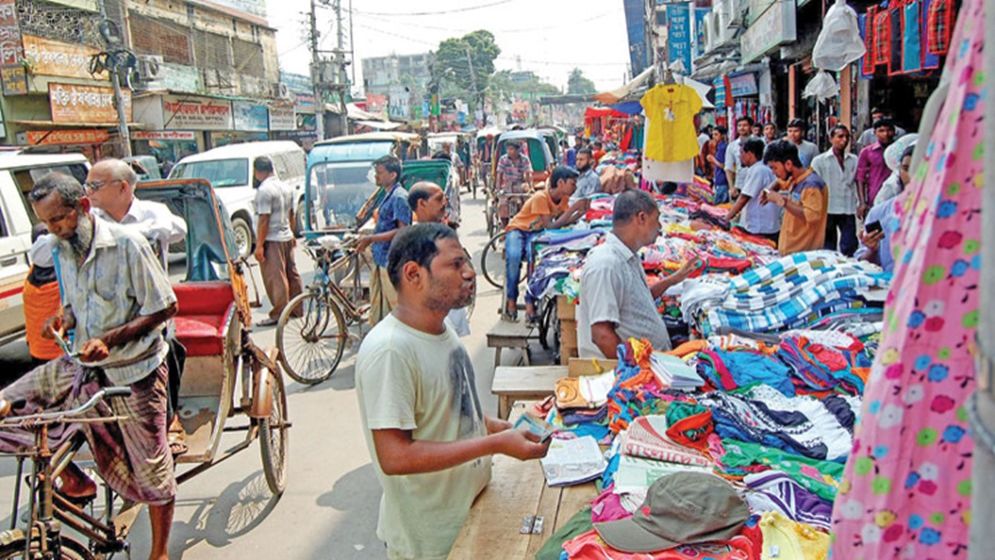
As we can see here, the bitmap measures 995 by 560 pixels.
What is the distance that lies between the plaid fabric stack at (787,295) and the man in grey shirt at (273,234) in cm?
517

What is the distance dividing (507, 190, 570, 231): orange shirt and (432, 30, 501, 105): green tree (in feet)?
211

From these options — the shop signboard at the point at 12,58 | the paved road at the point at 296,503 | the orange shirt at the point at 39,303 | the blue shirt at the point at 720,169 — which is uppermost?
the shop signboard at the point at 12,58

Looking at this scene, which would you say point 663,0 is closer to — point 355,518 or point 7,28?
point 7,28

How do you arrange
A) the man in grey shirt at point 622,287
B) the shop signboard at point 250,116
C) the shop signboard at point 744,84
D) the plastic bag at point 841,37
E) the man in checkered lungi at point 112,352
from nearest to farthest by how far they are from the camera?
1. the man in checkered lungi at point 112,352
2. the man in grey shirt at point 622,287
3. the plastic bag at point 841,37
4. the shop signboard at point 744,84
5. the shop signboard at point 250,116

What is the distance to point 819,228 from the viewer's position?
6.25m

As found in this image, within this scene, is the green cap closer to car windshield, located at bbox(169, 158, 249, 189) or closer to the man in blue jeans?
the man in blue jeans

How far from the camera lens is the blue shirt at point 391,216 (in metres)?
6.67

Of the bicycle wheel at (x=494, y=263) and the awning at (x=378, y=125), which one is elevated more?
the awning at (x=378, y=125)

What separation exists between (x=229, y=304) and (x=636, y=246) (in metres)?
2.76

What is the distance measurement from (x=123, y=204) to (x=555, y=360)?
12.5 feet

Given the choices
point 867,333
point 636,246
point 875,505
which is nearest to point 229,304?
point 636,246

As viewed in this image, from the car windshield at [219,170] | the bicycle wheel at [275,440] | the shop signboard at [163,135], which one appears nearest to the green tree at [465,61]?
the shop signboard at [163,135]

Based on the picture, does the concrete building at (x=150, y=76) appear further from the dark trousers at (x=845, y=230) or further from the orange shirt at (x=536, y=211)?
the dark trousers at (x=845, y=230)

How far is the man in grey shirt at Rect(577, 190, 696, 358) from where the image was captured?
4.13m
